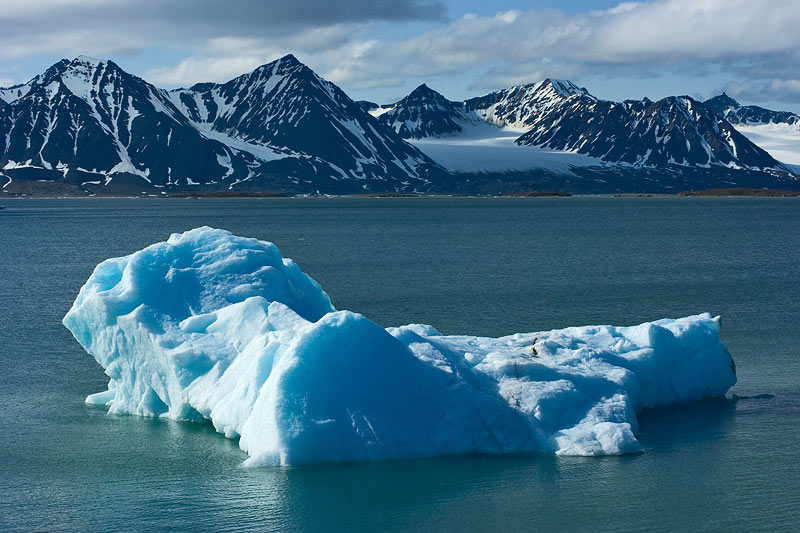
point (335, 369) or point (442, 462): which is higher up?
point (335, 369)

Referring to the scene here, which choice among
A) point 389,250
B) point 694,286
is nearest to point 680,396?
point 694,286

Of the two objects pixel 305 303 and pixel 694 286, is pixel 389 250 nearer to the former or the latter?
pixel 694 286

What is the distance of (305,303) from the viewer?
24.6 meters

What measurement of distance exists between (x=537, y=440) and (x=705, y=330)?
6958 millimetres

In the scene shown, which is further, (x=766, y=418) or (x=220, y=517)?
(x=766, y=418)

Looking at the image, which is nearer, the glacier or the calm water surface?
the calm water surface

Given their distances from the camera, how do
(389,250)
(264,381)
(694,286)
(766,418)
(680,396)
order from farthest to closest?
(389,250)
(694,286)
(680,396)
(766,418)
(264,381)

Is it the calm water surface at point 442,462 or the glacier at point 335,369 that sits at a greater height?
the glacier at point 335,369

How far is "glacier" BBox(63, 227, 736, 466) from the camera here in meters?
18.6

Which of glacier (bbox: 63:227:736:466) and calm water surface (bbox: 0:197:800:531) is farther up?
glacier (bbox: 63:227:736:466)

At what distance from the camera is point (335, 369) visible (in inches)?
747

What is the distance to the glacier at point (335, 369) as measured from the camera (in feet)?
61.1

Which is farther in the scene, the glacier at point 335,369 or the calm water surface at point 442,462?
the glacier at point 335,369

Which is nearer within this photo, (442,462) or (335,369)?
(442,462)
